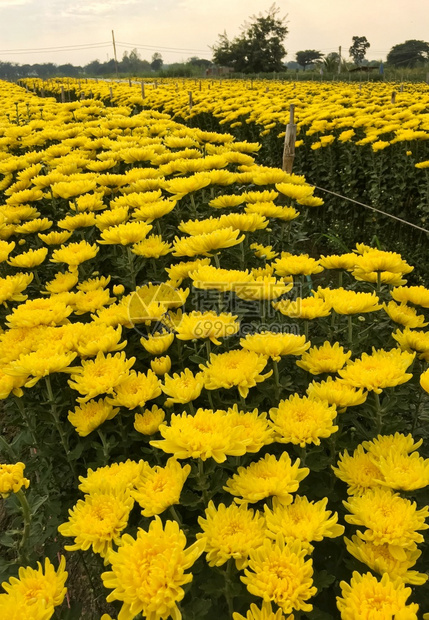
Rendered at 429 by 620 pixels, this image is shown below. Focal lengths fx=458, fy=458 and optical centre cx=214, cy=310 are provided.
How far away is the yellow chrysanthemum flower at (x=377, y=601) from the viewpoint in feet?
2.78

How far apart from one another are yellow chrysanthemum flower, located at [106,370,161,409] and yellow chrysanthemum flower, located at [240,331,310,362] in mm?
317

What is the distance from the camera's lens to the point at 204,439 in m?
1.10

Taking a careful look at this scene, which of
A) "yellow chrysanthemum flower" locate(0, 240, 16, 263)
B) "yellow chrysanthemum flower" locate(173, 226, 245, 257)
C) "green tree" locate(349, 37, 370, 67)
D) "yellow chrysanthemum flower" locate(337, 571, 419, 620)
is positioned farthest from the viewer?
"green tree" locate(349, 37, 370, 67)

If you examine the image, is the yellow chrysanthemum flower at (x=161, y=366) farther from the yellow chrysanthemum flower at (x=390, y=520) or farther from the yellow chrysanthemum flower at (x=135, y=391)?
the yellow chrysanthemum flower at (x=390, y=520)

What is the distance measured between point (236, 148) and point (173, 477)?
118 inches

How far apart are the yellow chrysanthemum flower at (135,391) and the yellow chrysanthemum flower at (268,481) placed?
15.2 inches

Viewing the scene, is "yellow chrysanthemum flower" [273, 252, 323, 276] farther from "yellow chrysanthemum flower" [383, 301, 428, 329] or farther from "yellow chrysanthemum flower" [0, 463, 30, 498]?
"yellow chrysanthemum flower" [0, 463, 30, 498]

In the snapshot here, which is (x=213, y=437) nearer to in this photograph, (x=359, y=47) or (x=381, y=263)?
(x=381, y=263)

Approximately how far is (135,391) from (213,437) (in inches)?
16.6

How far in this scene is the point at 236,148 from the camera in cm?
358

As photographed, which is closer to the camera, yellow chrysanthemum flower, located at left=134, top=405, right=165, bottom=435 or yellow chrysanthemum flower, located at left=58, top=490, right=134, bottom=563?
yellow chrysanthemum flower, located at left=58, top=490, right=134, bottom=563

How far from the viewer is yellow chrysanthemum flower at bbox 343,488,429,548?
A: 0.99 meters

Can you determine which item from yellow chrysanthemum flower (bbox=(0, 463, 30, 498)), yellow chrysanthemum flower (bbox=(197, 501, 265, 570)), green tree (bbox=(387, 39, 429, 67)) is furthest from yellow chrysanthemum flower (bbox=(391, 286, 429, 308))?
green tree (bbox=(387, 39, 429, 67))

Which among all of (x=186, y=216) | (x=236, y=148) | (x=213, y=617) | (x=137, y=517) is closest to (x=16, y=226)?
(x=186, y=216)
